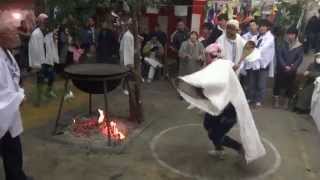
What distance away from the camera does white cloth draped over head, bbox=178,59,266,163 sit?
6438 mm

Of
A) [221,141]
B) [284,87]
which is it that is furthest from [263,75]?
[221,141]

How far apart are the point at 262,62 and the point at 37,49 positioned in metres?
5.12

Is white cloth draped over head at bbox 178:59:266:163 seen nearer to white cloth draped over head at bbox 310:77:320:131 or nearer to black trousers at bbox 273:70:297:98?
white cloth draped over head at bbox 310:77:320:131

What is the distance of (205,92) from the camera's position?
6504 mm

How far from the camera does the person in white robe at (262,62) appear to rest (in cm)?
1031

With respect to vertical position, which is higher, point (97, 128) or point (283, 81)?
point (283, 81)

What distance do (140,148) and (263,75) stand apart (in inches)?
162

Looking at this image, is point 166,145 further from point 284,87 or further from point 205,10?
point 205,10

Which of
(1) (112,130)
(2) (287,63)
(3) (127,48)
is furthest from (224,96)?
(3) (127,48)

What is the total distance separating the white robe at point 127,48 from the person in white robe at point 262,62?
9.79 feet

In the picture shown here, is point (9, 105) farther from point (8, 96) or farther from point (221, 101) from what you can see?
point (221, 101)

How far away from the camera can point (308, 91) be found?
1018 cm

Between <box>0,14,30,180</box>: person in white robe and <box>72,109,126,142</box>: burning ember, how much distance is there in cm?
232

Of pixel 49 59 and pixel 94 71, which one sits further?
pixel 49 59
